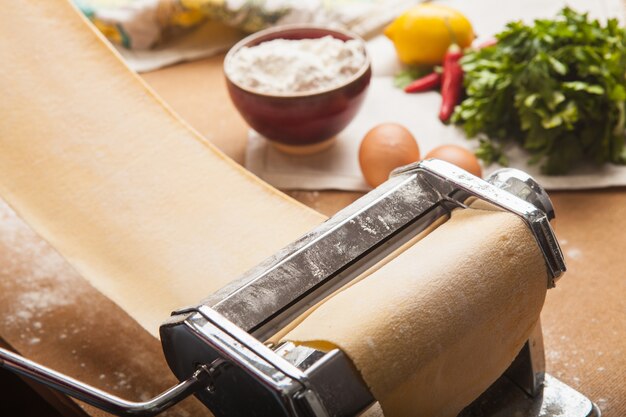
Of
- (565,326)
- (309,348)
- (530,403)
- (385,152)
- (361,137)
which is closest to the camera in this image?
(309,348)

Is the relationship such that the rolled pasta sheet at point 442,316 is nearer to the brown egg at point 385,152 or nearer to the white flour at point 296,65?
the brown egg at point 385,152

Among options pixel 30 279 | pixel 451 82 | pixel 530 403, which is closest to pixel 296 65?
pixel 451 82

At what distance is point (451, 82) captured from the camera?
1.74 meters

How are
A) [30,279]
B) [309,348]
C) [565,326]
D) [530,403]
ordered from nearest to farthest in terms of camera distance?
[309,348]
[530,403]
[565,326]
[30,279]

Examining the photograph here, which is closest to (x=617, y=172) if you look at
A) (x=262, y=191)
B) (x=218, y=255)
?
(x=262, y=191)

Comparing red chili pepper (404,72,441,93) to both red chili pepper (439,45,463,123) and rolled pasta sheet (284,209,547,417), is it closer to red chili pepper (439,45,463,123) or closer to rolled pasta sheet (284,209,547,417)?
red chili pepper (439,45,463,123)

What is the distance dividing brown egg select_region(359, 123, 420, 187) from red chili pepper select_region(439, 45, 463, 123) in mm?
262

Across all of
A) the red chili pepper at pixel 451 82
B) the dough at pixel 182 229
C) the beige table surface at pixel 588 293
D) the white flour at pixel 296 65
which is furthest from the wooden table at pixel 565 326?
the red chili pepper at pixel 451 82

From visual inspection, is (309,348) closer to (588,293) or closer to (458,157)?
(588,293)

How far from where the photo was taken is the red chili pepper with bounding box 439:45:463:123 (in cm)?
172

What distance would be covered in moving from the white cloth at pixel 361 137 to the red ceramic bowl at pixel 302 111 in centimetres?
5

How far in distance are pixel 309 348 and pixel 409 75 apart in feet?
4.20

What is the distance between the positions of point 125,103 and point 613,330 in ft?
3.18

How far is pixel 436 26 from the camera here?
1.84 m
